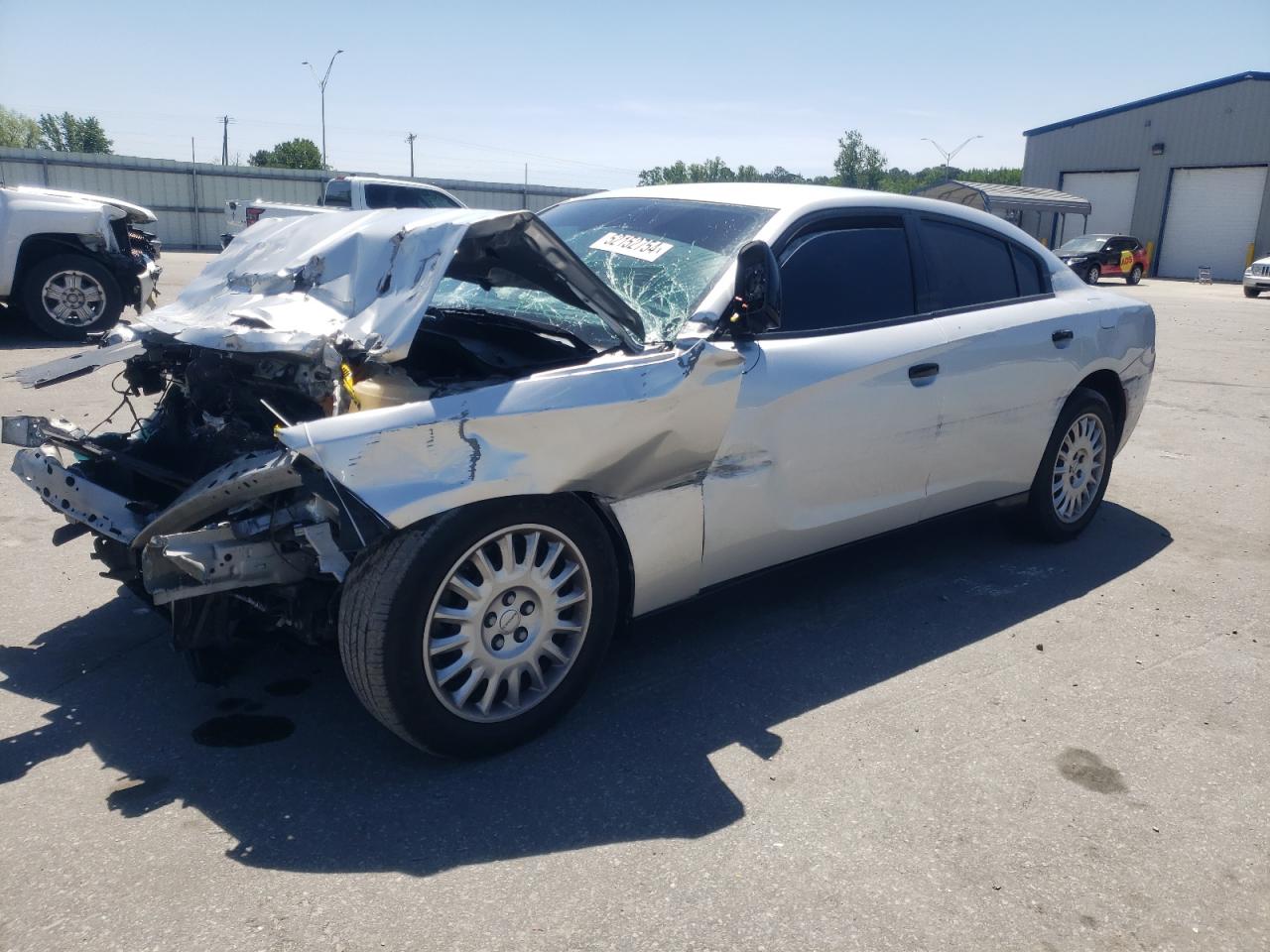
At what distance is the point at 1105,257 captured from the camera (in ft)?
105

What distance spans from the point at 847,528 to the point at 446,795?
74.1 inches

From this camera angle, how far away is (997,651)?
387cm

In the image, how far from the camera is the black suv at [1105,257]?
1245 inches

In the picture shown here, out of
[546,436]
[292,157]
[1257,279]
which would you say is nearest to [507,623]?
[546,436]

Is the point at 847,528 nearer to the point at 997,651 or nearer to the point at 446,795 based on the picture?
the point at 997,651

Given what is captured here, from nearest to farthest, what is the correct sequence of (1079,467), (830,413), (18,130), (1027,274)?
(830,413)
(1027,274)
(1079,467)
(18,130)

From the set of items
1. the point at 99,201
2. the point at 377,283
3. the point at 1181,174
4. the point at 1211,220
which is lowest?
the point at 377,283

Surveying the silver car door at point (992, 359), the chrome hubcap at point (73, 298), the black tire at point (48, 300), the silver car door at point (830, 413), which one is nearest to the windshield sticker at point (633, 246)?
the silver car door at point (830, 413)

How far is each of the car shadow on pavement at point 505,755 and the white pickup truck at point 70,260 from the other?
24.3ft

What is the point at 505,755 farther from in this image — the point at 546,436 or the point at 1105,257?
the point at 1105,257

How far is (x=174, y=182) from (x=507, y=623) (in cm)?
3288

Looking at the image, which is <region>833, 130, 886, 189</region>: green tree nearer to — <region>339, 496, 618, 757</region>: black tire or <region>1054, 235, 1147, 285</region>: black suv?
<region>1054, 235, 1147, 285</region>: black suv

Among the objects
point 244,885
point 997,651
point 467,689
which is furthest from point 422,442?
point 997,651

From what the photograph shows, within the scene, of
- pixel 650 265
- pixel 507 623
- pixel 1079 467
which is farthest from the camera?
pixel 1079 467
